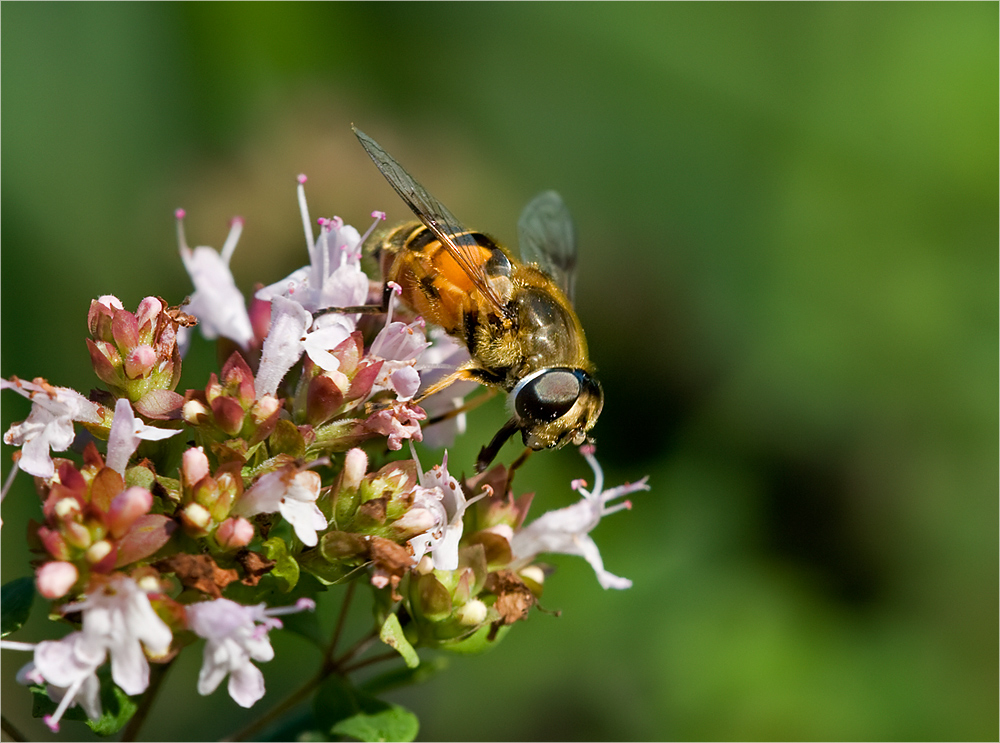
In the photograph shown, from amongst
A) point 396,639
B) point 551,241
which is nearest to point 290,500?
point 396,639

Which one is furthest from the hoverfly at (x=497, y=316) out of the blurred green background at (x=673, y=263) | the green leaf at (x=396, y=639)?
the blurred green background at (x=673, y=263)

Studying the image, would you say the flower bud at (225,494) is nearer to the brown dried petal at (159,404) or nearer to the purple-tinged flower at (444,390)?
the brown dried petal at (159,404)

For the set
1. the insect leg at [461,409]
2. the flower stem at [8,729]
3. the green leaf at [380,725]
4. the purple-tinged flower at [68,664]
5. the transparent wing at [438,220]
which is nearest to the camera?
the purple-tinged flower at [68,664]

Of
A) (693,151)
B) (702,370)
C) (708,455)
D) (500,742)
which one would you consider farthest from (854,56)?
(500,742)

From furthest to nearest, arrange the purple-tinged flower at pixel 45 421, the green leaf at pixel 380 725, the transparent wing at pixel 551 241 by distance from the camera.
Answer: the transparent wing at pixel 551 241 → the green leaf at pixel 380 725 → the purple-tinged flower at pixel 45 421

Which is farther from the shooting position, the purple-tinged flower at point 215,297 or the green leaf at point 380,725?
the green leaf at point 380,725

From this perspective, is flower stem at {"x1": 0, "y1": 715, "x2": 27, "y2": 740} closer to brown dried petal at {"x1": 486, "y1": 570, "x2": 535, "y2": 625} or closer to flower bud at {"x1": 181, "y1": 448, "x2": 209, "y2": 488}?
flower bud at {"x1": 181, "y1": 448, "x2": 209, "y2": 488}

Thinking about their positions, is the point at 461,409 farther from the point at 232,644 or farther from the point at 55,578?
the point at 55,578
